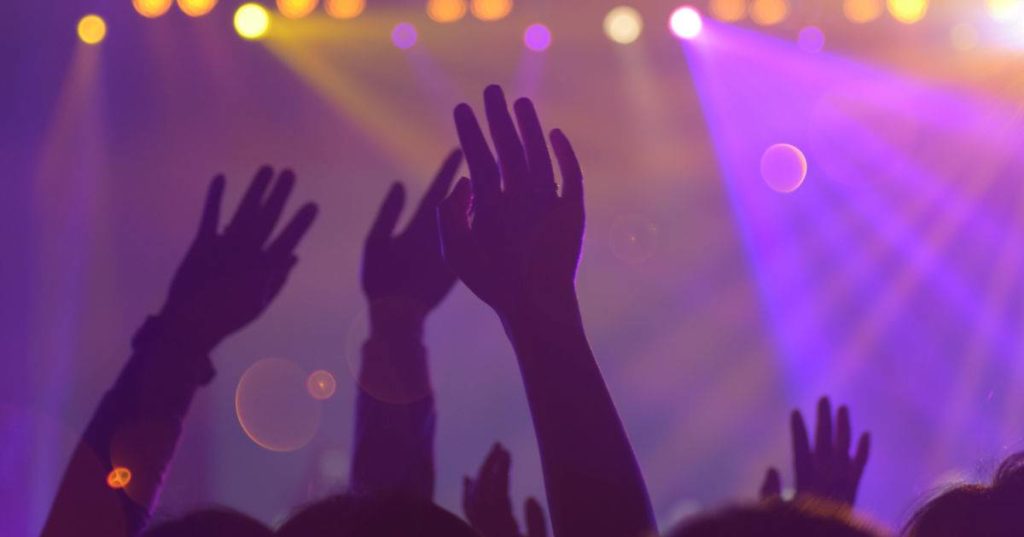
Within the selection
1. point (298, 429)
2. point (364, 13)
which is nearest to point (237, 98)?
point (364, 13)

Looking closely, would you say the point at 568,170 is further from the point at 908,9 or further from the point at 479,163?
the point at 908,9

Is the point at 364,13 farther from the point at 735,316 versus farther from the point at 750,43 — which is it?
the point at 735,316

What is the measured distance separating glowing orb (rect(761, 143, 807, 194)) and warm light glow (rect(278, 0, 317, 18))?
8.82 feet

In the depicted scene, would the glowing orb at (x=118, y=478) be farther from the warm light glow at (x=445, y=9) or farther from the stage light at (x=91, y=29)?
the stage light at (x=91, y=29)

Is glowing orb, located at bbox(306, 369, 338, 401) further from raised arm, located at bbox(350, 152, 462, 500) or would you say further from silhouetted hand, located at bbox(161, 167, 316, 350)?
A: silhouetted hand, located at bbox(161, 167, 316, 350)

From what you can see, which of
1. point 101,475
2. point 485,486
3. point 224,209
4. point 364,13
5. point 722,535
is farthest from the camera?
point 224,209

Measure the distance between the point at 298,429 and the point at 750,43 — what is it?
340cm

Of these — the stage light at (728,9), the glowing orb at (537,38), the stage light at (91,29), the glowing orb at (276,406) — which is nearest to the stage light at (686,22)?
the stage light at (728,9)

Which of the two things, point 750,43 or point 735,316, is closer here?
point 750,43

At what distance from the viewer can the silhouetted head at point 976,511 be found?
89 cm

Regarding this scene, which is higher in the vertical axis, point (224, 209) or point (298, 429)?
point (224, 209)

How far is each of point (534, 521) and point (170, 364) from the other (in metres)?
0.64

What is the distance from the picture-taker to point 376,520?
78 centimetres

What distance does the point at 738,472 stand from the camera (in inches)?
245
